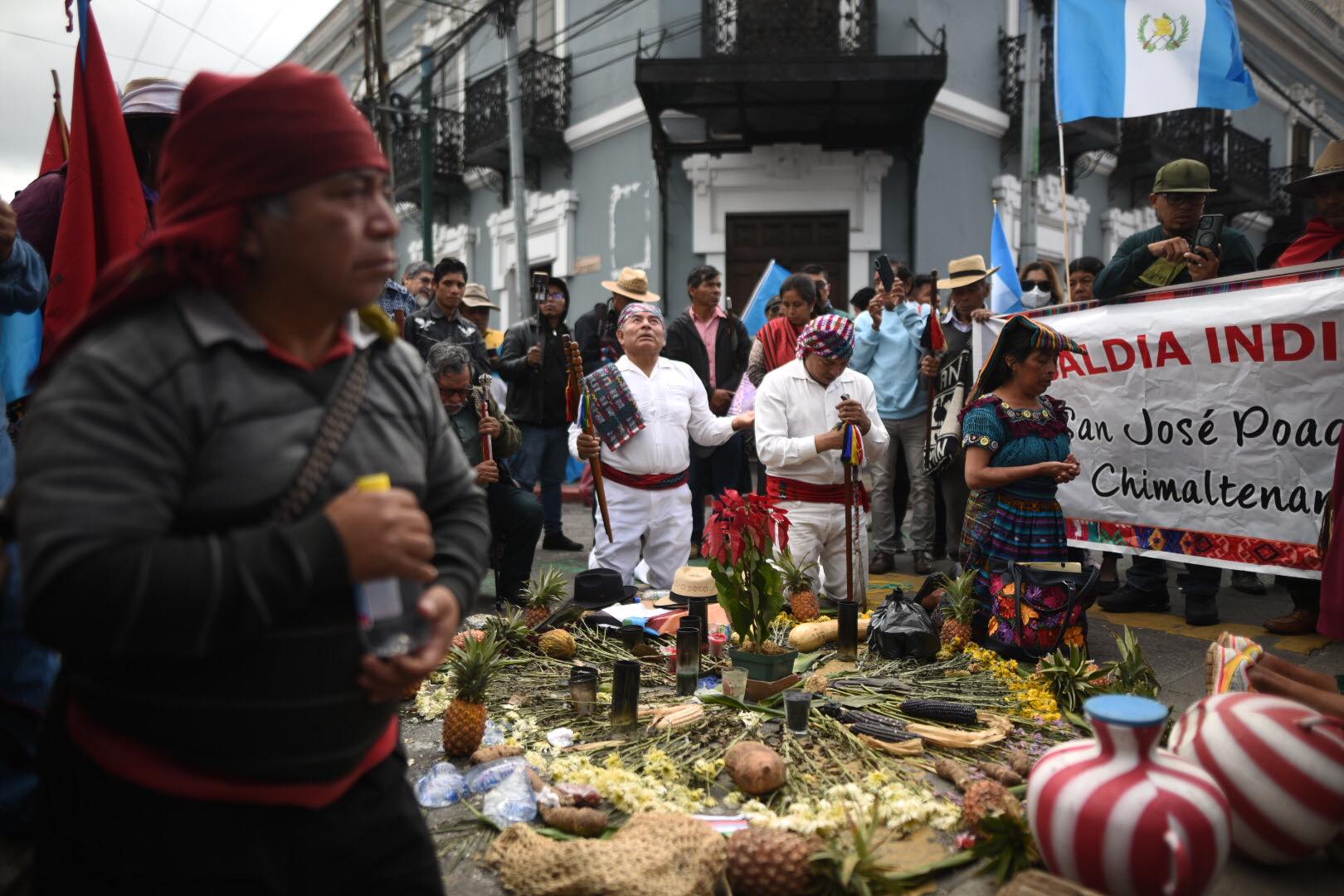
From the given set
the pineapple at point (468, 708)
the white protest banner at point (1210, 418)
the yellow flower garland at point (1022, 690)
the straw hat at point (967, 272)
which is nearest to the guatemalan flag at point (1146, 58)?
the straw hat at point (967, 272)

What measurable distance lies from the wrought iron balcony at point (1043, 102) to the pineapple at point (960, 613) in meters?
11.4

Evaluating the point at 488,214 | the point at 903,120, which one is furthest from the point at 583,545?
the point at 488,214

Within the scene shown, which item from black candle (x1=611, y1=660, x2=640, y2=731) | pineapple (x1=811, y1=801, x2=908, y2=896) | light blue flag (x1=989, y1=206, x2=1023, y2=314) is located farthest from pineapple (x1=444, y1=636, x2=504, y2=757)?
light blue flag (x1=989, y1=206, x2=1023, y2=314)

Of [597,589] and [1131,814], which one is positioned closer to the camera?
[1131,814]

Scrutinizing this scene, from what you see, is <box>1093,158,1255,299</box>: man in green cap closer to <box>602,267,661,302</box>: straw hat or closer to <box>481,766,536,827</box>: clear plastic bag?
<box>602,267,661,302</box>: straw hat

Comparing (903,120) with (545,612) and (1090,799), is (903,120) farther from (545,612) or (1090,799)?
(1090,799)

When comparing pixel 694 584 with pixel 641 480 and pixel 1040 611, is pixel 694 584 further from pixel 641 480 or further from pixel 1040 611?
pixel 1040 611

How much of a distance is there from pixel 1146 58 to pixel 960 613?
4.40m

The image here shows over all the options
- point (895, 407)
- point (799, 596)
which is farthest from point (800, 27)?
point (799, 596)

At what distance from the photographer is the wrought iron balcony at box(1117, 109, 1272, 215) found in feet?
53.1

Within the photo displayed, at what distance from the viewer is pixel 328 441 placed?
1418mm

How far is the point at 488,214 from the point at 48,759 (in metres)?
18.4

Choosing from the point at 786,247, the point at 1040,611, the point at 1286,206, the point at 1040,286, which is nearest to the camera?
the point at 1040,611

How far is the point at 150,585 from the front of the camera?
1203 mm
